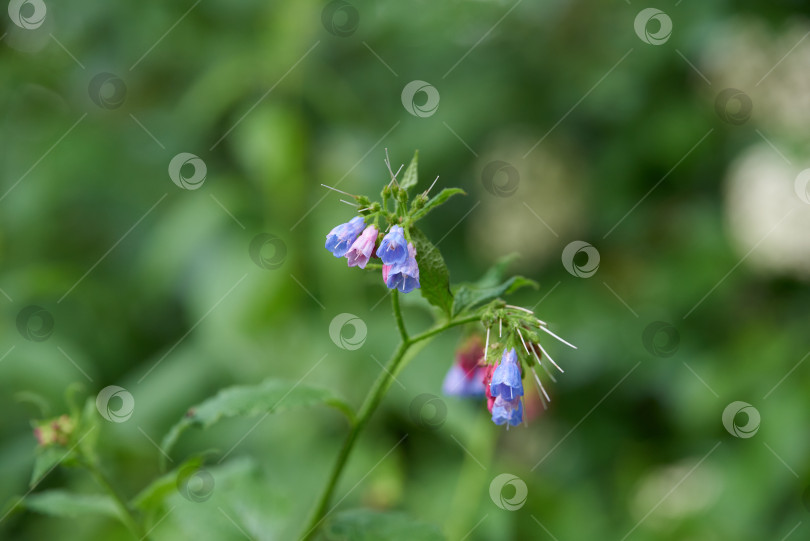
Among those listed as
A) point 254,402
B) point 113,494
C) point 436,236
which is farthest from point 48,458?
point 436,236

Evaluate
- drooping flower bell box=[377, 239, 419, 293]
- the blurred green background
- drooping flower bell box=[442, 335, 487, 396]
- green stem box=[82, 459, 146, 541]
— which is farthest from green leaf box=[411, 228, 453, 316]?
the blurred green background

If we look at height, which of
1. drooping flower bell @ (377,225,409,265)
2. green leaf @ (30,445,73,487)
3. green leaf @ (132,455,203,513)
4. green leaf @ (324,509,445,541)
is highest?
drooping flower bell @ (377,225,409,265)

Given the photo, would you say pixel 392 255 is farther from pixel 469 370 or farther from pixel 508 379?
pixel 469 370

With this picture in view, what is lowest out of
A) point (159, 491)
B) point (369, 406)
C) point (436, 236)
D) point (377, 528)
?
point (159, 491)

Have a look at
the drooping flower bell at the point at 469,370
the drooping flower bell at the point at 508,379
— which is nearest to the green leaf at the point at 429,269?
the drooping flower bell at the point at 508,379

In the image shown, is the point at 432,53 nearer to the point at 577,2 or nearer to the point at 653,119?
the point at 577,2

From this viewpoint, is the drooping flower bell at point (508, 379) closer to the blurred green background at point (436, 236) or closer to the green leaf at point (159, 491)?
the green leaf at point (159, 491)

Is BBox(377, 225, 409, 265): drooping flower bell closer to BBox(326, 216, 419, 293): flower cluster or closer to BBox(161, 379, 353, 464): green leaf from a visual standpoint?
BBox(326, 216, 419, 293): flower cluster
